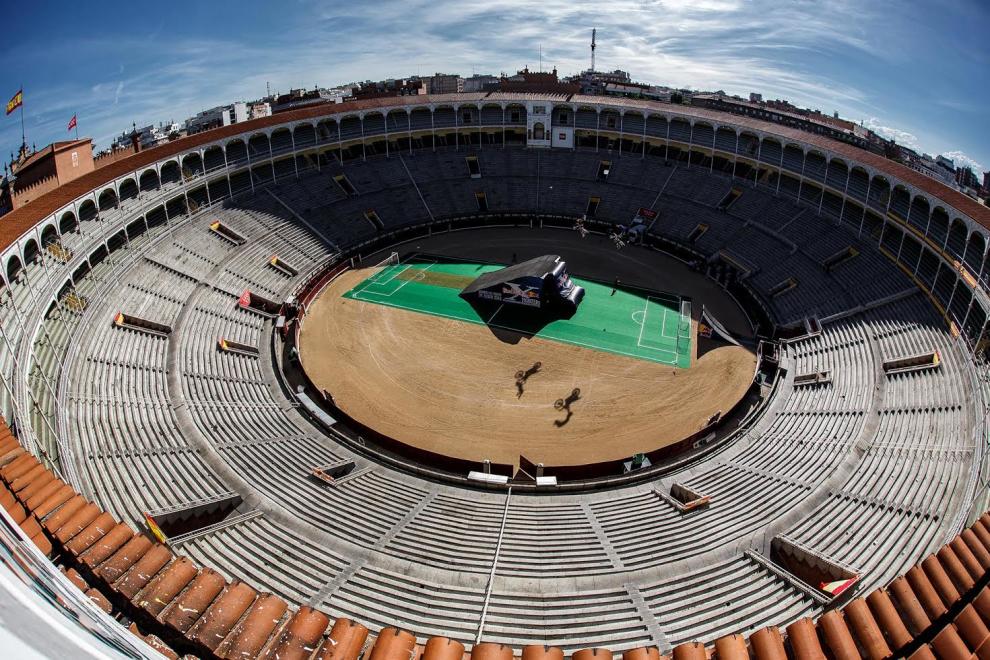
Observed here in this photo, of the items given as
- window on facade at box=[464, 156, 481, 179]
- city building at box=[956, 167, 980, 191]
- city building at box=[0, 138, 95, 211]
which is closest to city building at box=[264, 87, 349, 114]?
window on facade at box=[464, 156, 481, 179]

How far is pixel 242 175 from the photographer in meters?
62.1

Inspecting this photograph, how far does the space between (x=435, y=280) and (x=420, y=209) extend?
13.4m

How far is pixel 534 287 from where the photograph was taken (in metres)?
49.6

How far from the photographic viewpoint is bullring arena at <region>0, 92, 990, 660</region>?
674 inches

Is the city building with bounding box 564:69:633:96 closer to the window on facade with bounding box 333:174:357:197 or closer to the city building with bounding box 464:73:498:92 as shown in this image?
the city building with bounding box 464:73:498:92

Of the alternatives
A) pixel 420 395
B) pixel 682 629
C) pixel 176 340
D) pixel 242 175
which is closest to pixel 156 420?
pixel 176 340

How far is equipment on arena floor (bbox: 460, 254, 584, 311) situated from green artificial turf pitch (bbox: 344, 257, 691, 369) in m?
0.85

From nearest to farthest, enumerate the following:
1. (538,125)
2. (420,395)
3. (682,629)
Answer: (682,629)
(420,395)
(538,125)

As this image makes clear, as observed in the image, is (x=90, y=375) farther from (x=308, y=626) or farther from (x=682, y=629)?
(x=682, y=629)

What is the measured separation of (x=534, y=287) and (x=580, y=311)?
14.8ft

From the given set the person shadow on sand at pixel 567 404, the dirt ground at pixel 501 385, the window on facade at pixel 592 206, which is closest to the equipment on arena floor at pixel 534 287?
the dirt ground at pixel 501 385

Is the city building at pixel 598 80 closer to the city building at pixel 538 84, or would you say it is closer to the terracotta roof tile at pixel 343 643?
the city building at pixel 538 84

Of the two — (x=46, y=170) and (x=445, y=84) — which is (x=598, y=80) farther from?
(x=46, y=170)

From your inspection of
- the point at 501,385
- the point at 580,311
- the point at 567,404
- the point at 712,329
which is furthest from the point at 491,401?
the point at 712,329
